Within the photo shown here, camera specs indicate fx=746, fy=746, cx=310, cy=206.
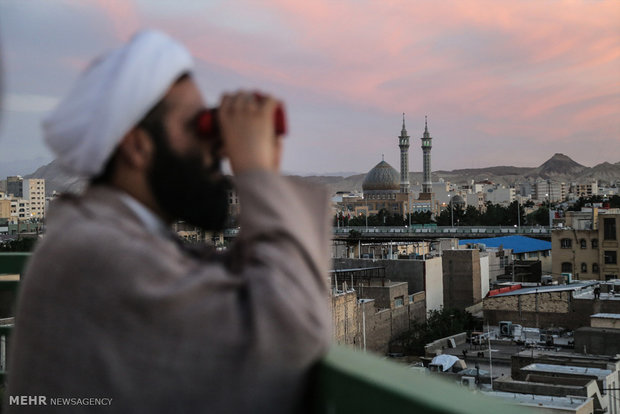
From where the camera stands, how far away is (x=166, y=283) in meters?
0.78

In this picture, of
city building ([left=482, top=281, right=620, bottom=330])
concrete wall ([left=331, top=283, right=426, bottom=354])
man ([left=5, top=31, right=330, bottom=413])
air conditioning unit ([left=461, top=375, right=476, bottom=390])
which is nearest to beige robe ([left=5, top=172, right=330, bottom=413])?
man ([left=5, top=31, right=330, bottom=413])

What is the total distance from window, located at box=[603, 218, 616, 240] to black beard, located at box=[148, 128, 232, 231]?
973 inches

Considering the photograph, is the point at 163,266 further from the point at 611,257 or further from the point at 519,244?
the point at 519,244

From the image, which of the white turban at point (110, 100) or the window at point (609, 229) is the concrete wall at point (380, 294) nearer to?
the window at point (609, 229)

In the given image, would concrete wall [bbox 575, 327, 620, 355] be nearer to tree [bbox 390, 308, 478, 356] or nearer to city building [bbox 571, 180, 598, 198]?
tree [bbox 390, 308, 478, 356]

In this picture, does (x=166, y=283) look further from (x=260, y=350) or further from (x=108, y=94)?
(x=108, y=94)

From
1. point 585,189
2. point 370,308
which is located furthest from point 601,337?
point 585,189

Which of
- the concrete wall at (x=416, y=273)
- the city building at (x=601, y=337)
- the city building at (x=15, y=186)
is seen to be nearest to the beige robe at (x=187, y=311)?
the city building at (x=601, y=337)

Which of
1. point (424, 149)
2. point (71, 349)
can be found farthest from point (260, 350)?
point (424, 149)

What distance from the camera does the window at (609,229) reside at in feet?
77.8

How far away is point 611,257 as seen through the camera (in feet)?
78.8

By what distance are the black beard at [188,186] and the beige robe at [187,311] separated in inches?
2.9

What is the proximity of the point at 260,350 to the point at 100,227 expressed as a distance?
0.73 ft

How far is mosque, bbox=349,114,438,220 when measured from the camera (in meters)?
64.2
